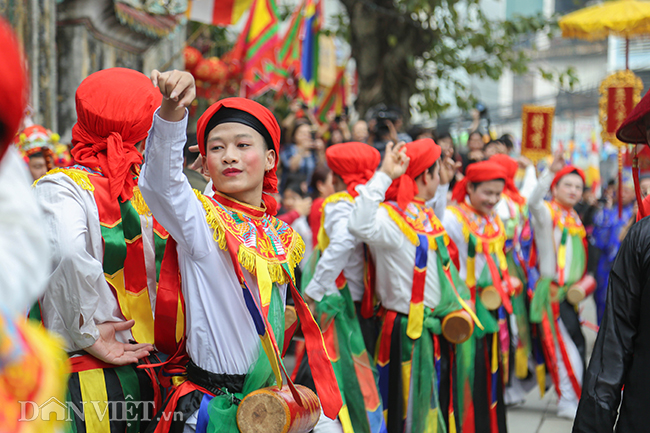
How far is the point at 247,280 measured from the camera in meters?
2.26

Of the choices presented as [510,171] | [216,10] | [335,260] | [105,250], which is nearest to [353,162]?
[335,260]

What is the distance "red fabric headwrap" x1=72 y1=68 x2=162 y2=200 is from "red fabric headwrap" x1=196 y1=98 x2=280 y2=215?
0.28 meters

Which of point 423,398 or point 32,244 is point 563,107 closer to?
point 423,398

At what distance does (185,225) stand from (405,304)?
1.91m

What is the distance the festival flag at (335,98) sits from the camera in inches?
434

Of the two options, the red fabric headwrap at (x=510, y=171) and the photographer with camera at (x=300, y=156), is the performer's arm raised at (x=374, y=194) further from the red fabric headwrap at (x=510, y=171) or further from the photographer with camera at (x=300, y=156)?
the photographer with camera at (x=300, y=156)

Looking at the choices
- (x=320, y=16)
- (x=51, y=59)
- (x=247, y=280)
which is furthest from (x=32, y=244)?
(x=320, y=16)

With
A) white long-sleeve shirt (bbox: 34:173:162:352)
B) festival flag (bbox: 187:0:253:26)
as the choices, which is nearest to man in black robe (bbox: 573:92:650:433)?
white long-sleeve shirt (bbox: 34:173:162:352)

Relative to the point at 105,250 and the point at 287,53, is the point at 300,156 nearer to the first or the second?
the point at 287,53

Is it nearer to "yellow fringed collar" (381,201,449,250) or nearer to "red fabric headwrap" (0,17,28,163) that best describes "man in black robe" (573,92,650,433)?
"yellow fringed collar" (381,201,449,250)

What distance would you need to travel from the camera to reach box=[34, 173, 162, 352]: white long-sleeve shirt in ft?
7.27

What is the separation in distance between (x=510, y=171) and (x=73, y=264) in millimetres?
4262

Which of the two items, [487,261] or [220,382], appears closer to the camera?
[220,382]

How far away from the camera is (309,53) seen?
10.4 metres
